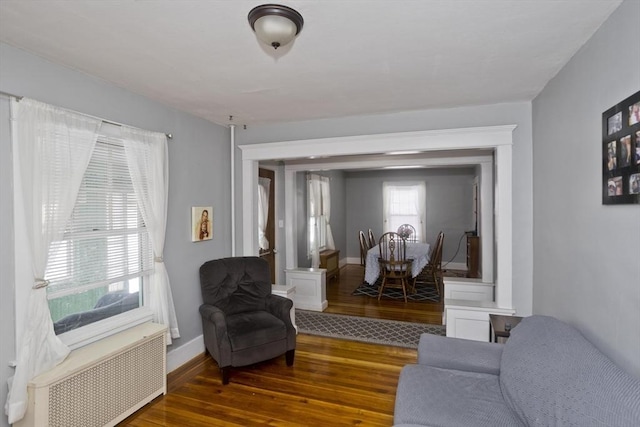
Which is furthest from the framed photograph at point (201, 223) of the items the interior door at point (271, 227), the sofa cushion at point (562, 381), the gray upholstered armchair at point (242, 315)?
the sofa cushion at point (562, 381)

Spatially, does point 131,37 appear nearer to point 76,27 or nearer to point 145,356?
point 76,27

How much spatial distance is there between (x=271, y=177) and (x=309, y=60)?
320cm

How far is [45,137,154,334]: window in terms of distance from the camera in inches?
89.0

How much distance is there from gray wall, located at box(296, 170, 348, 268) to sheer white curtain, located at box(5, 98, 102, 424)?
398 centimetres

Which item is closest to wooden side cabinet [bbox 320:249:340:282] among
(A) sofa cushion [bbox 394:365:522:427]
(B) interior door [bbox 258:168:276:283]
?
(B) interior door [bbox 258:168:276:283]

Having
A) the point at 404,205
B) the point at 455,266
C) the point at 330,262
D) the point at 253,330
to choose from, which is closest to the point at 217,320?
the point at 253,330

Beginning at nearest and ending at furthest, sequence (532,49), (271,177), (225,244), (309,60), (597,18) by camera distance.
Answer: (597,18) → (532,49) → (309,60) → (225,244) → (271,177)

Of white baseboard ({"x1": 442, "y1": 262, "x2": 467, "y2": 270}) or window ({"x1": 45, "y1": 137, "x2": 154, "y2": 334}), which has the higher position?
window ({"x1": 45, "y1": 137, "x2": 154, "y2": 334})

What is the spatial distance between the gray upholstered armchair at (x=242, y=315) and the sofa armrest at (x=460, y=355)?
4.40ft

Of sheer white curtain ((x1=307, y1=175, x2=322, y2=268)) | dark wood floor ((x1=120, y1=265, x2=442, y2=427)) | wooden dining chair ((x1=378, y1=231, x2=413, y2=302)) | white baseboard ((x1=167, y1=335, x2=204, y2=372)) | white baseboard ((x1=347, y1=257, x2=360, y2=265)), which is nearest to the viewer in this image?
dark wood floor ((x1=120, y1=265, x2=442, y2=427))

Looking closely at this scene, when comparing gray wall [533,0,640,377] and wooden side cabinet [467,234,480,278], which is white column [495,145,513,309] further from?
wooden side cabinet [467,234,480,278]

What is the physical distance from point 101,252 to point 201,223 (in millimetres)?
1040

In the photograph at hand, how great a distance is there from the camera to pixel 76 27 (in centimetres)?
177

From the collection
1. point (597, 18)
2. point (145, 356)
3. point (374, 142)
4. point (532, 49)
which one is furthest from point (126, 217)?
point (597, 18)
